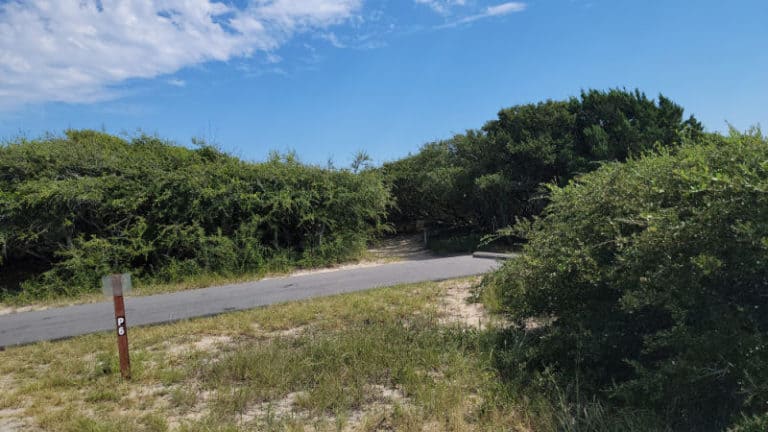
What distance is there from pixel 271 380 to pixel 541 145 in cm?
1193

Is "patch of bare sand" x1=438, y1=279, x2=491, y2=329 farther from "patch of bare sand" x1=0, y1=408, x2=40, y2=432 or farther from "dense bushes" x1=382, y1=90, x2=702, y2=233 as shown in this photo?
"dense bushes" x1=382, y1=90, x2=702, y2=233

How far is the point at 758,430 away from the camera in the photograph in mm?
2707

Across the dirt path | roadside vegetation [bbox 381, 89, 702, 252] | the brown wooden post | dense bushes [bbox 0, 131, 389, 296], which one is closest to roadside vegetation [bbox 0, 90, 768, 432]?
the brown wooden post

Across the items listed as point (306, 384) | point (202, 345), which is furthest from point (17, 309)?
point (306, 384)

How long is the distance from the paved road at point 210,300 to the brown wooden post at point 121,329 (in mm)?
2371

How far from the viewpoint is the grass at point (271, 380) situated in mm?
3752

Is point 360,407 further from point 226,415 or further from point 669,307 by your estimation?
point 669,307

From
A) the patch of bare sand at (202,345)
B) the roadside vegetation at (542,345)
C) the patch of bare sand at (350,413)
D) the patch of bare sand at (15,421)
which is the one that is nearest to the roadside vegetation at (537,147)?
the roadside vegetation at (542,345)

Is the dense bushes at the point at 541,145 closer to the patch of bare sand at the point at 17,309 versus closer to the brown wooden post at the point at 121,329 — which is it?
the brown wooden post at the point at 121,329

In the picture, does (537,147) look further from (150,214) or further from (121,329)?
(121,329)

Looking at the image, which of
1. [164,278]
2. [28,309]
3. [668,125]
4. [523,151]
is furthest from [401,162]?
[28,309]

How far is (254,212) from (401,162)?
33.8 ft

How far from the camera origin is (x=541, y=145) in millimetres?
14344

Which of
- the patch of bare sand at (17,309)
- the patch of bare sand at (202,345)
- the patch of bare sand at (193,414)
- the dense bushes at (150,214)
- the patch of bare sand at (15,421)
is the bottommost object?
the patch of bare sand at (193,414)
